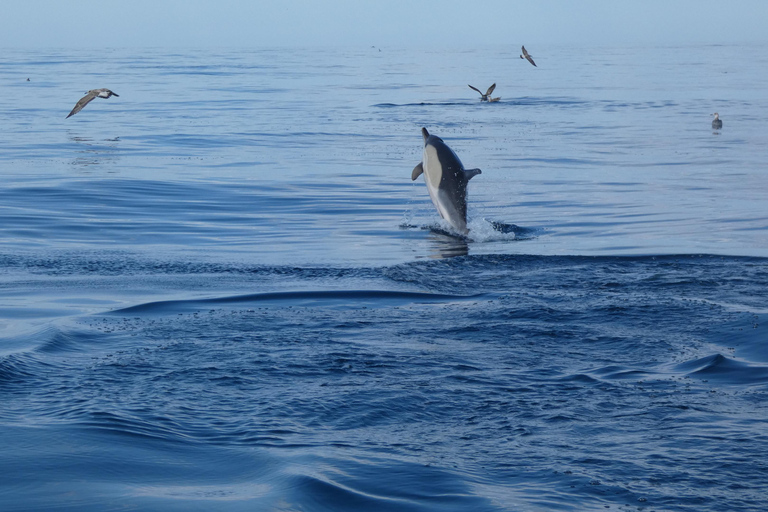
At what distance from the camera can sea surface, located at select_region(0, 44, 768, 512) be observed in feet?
14.6

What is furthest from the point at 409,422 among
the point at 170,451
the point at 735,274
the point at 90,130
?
the point at 90,130

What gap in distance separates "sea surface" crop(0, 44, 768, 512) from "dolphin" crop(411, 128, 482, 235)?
14.8 inches

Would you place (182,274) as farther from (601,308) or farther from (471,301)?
(601,308)

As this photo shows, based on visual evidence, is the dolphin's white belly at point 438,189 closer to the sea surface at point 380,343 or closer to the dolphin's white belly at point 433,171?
the dolphin's white belly at point 433,171

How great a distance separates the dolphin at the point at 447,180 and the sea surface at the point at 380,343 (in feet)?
1.23

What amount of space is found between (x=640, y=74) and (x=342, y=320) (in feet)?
238

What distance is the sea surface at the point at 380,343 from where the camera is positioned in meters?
4.44

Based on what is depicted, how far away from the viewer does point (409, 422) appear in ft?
17.2

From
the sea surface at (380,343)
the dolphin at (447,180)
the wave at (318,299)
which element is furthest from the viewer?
the dolphin at (447,180)

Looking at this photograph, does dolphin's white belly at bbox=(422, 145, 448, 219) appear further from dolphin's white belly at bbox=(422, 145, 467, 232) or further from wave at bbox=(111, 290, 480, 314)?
wave at bbox=(111, 290, 480, 314)

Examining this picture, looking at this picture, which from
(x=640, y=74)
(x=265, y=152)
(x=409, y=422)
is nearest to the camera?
(x=409, y=422)

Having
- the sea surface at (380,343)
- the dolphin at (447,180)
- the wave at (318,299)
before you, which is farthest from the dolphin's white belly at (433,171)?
the wave at (318,299)

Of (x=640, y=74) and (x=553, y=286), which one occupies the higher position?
(x=640, y=74)

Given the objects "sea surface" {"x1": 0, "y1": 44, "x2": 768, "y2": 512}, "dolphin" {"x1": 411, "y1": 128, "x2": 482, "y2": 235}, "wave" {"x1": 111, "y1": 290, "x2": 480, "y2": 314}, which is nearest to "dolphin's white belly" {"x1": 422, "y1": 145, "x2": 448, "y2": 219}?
"dolphin" {"x1": 411, "y1": 128, "x2": 482, "y2": 235}
